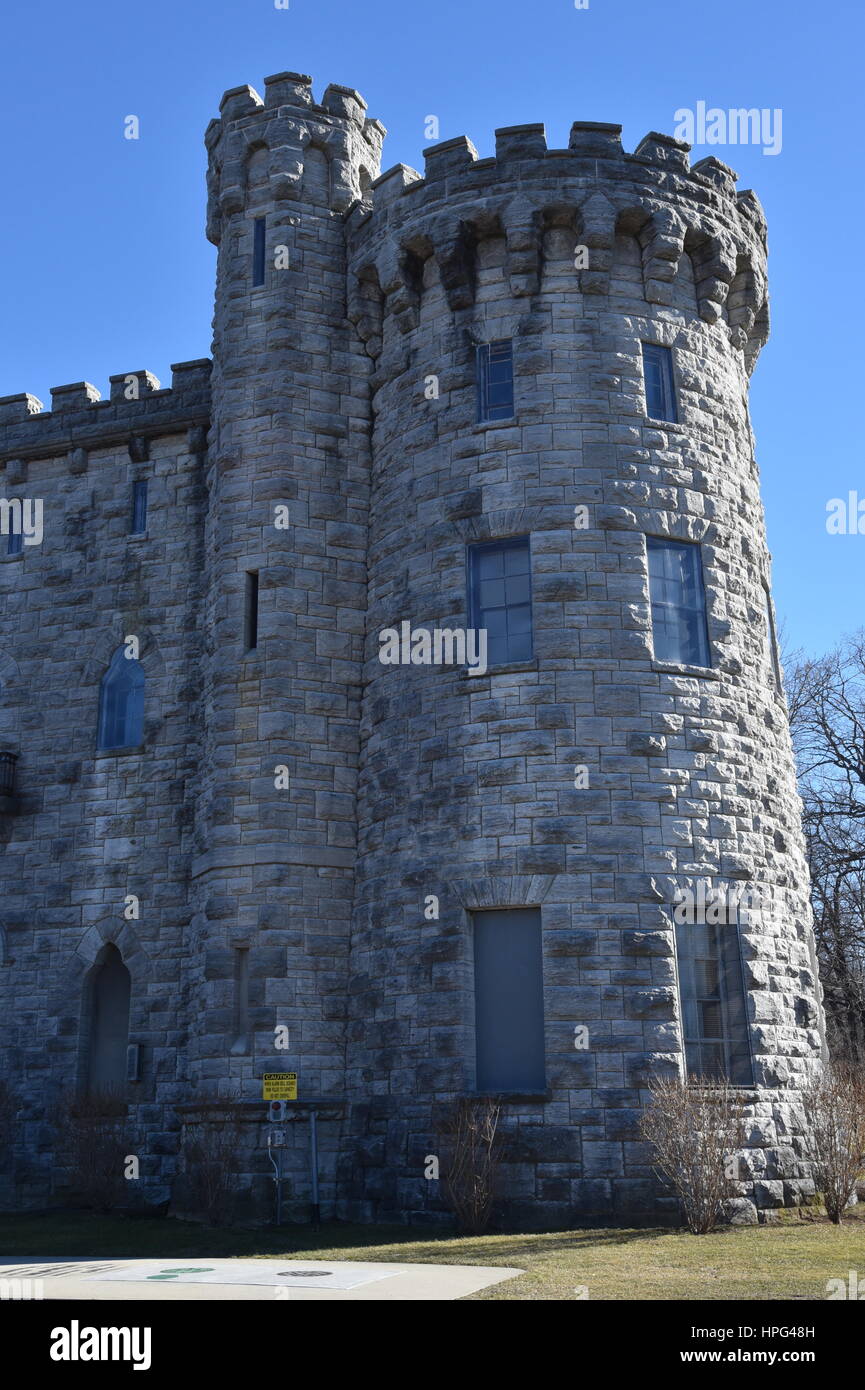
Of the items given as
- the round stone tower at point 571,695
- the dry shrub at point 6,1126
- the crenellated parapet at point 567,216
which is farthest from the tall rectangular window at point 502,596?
the dry shrub at point 6,1126

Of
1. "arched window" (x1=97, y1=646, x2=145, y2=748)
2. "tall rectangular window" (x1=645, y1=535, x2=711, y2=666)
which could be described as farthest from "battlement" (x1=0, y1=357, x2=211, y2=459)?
"tall rectangular window" (x1=645, y1=535, x2=711, y2=666)

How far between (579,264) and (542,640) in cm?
524

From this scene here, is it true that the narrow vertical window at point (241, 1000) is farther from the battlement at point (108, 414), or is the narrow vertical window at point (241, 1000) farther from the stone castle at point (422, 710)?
the battlement at point (108, 414)

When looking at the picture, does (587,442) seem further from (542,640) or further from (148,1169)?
(148,1169)

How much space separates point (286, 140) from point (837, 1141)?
15467mm

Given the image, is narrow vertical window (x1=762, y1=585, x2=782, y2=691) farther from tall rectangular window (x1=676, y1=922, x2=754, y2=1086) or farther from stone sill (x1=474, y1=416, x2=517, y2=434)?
A: stone sill (x1=474, y1=416, x2=517, y2=434)

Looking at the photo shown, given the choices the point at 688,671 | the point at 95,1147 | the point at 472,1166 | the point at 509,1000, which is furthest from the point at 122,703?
the point at 472,1166

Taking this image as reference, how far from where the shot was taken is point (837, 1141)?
48.5ft

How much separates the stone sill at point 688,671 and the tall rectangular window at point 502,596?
1.62 m

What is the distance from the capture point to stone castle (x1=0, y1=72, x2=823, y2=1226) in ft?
51.2

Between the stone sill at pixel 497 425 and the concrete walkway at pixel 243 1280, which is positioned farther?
the stone sill at pixel 497 425

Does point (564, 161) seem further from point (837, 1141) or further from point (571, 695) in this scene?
point (837, 1141)

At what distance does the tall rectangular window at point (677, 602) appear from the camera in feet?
55.9

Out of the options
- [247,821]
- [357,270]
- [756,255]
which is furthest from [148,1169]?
[756,255]
